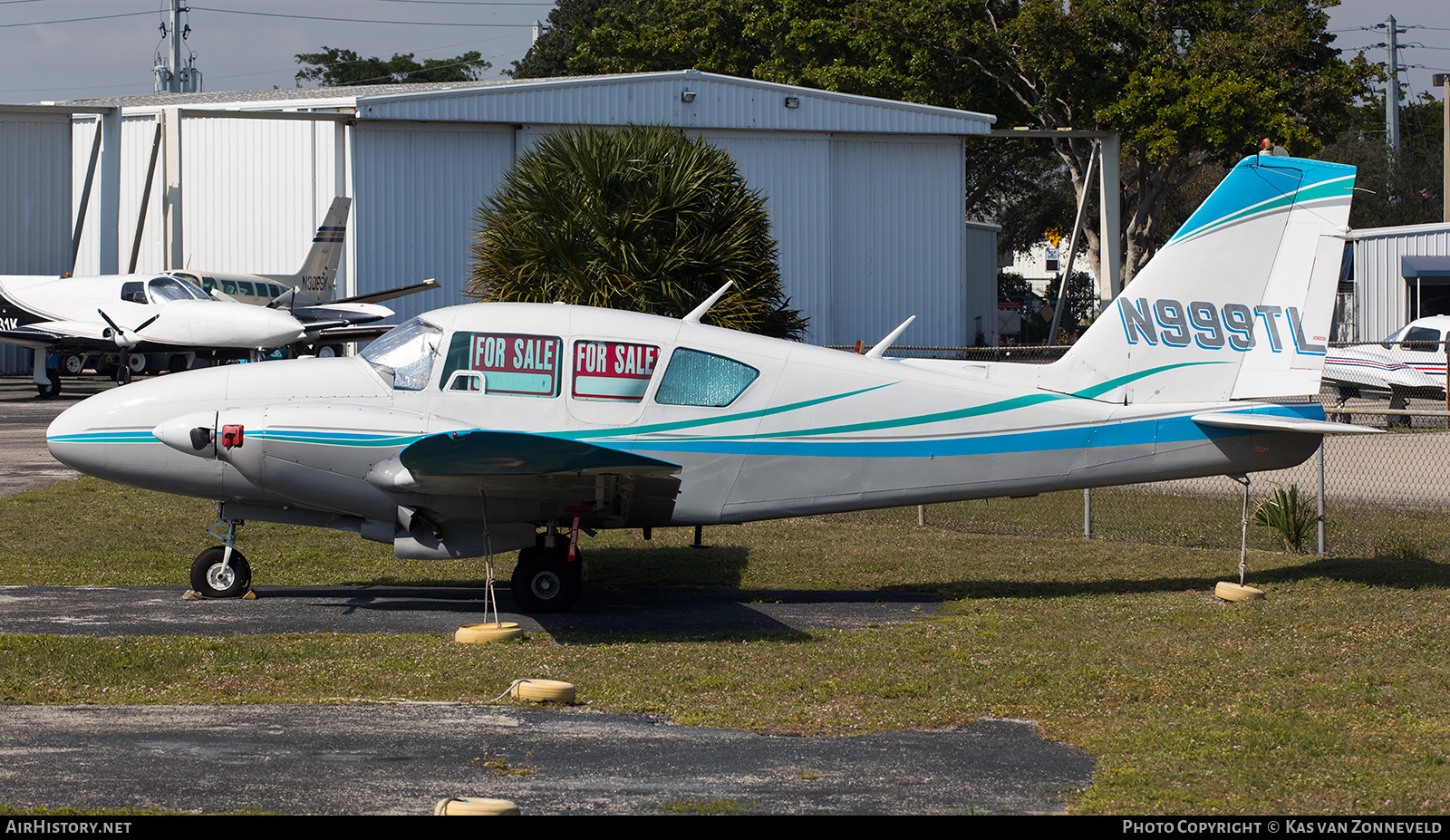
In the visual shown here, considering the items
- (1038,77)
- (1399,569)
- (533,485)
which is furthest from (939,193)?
(533,485)

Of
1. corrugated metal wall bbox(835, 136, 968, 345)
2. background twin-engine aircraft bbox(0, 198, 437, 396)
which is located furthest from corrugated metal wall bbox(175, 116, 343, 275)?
corrugated metal wall bbox(835, 136, 968, 345)

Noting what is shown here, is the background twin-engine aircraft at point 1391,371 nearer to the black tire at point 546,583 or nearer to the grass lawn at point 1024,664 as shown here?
the grass lawn at point 1024,664

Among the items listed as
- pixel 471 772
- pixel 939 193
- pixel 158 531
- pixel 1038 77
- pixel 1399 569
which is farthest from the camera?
pixel 1038 77

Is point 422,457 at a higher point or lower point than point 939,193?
lower

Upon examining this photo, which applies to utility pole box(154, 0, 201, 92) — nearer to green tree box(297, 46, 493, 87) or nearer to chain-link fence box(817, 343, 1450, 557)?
green tree box(297, 46, 493, 87)

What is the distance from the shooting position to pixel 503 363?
30.6ft

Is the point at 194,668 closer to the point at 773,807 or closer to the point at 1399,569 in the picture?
the point at 773,807

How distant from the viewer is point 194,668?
751cm

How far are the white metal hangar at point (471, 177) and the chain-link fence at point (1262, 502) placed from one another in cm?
1521

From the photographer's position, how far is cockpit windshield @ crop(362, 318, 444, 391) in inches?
368

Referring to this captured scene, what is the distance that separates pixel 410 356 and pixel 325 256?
81.3 feet

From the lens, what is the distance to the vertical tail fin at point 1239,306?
32.5 feet

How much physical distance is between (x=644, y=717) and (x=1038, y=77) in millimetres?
38149

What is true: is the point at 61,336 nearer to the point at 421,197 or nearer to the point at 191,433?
the point at 421,197
